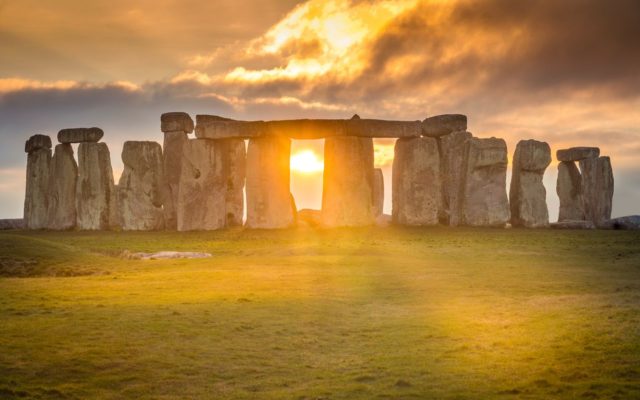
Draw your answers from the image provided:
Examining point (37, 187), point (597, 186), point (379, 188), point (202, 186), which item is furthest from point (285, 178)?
point (597, 186)

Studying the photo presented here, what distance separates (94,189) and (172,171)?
12.1 ft

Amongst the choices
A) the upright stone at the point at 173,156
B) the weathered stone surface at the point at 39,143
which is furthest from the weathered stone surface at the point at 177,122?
the weathered stone surface at the point at 39,143

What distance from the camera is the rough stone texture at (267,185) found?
97.7 feet

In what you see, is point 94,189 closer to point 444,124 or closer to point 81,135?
point 81,135

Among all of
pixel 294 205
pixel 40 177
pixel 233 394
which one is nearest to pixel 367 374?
pixel 233 394

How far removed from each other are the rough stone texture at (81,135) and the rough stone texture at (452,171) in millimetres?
14382

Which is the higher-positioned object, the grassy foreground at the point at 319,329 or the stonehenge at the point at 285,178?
the stonehenge at the point at 285,178

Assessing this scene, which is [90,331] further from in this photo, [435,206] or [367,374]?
[435,206]

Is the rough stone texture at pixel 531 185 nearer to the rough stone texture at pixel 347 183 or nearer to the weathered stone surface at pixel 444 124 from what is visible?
the weathered stone surface at pixel 444 124

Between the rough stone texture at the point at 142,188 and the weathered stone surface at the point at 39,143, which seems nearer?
the rough stone texture at the point at 142,188

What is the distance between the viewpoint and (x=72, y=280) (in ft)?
52.4

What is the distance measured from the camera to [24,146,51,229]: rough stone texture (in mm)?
35188

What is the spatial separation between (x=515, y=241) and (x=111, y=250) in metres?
12.7

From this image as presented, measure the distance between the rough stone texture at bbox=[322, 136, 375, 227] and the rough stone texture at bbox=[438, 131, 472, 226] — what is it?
3351 millimetres
